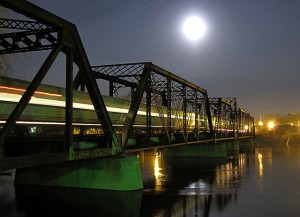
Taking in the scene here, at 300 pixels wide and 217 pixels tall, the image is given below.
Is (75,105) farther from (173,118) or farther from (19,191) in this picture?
(173,118)

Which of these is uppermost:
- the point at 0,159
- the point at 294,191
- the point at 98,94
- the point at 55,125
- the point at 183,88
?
the point at 183,88

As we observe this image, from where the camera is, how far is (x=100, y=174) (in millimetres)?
→ 29641

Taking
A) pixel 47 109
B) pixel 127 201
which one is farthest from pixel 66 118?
pixel 127 201

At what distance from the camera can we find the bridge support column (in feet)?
93.9

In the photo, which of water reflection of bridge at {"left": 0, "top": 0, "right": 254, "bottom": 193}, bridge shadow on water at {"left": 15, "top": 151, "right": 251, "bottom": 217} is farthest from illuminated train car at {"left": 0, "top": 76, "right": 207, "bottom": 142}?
bridge shadow on water at {"left": 15, "top": 151, "right": 251, "bottom": 217}

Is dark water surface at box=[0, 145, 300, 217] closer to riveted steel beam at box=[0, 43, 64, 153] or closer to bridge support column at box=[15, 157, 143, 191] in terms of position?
bridge support column at box=[15, 157, 143, 191]

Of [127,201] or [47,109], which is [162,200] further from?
[47,109]

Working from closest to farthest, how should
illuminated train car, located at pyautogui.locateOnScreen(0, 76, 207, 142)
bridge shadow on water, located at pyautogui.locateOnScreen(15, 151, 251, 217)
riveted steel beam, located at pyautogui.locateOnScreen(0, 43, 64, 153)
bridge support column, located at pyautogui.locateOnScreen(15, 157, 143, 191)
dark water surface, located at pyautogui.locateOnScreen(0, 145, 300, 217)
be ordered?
riveted steel beam, located at pyautogui.locateOnScreen(0, 43, 64, 153)
illuminated train car, located at pyautogui.locateOnScreen(0, 76, 207, 142)
bridge shadow on water, located at pyautogui.locateOnScreen(15, 151, 251, 217)
dark water surface, located at pyautogui.locateOnScreen(0, 145, 300, 217)
bridge support column, located at pyautogui.locateOnScreen(15, 157, 143, 191)

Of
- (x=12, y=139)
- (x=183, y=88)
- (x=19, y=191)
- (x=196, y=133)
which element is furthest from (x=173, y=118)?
(x=12, y=139)

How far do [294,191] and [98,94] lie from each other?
71.9ft

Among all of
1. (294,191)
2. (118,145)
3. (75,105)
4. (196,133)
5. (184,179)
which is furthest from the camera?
(196,133)

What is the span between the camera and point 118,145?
2833 cm

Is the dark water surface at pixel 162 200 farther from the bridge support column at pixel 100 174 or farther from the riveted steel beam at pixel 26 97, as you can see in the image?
the riveted steel beam at pixel 26 97

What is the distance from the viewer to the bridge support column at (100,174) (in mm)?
28625
